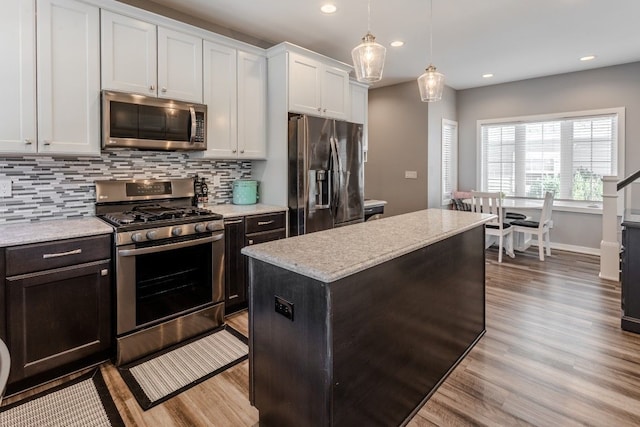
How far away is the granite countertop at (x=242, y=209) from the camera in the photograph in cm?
304

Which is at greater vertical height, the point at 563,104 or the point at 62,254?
the point at 563,104

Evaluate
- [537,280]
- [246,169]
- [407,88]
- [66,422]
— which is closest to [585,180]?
[537,280]

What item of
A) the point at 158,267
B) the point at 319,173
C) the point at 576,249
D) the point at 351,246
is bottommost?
the point at 576,249

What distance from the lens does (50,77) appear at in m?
2.33

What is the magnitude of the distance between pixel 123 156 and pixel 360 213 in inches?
95.7

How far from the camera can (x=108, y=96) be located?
8.28 feet

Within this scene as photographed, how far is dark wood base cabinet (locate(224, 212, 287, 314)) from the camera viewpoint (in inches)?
118

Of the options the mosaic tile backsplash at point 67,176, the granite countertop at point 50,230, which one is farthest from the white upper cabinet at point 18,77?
the granite countertop at point 50,230

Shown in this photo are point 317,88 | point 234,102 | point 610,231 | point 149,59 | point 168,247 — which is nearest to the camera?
point 168,247

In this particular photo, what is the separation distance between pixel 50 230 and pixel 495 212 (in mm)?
5010

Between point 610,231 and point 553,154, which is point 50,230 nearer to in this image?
point 610,231

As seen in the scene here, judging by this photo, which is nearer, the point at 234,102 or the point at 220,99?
the point at 220,99

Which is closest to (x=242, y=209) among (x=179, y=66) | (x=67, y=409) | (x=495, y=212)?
(x=179, y=66)

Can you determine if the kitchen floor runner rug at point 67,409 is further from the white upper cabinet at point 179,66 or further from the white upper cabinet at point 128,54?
the white upper cabinet at point 179,66
